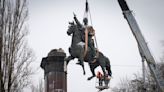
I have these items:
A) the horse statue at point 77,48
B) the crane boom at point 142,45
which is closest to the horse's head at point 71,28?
the horse statue at point 77,48

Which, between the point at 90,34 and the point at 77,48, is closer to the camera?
the point at 77,48

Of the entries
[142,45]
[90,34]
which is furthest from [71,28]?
[142,45]

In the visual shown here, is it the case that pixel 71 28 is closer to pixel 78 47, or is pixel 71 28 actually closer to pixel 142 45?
pixel 78 47

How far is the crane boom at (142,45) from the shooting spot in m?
16.4

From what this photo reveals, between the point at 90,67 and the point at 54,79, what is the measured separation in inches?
54.4

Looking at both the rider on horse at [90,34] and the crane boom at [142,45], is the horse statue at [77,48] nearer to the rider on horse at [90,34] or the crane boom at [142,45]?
the rider on horse at [90,34]

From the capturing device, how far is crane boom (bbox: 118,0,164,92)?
1641 centimetres

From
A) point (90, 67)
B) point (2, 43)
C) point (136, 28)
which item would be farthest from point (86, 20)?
point (2, 43)

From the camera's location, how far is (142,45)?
1677 cm

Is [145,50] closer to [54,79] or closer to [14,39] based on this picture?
[54,79]

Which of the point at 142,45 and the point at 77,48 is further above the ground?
the point at 142,45

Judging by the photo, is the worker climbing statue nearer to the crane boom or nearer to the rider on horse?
the rider on horse

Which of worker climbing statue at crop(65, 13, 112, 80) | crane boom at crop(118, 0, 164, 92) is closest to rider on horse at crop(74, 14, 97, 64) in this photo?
worker climbing statue at crop(65, 13, 112, 80)

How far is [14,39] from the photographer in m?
20.3
